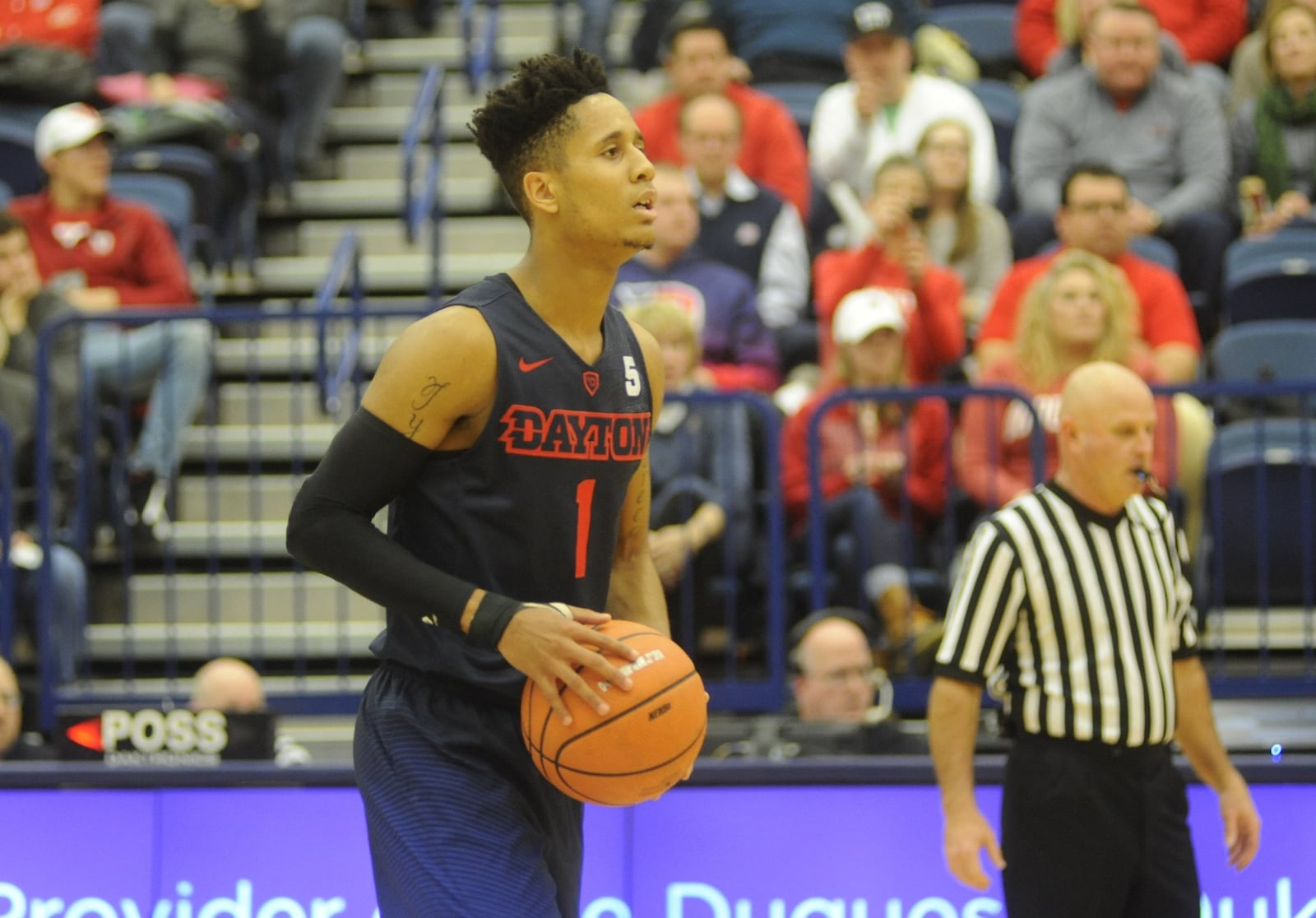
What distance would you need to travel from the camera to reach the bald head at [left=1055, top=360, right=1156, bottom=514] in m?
5.37

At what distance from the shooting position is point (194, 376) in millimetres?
8891

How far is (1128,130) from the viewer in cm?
1033

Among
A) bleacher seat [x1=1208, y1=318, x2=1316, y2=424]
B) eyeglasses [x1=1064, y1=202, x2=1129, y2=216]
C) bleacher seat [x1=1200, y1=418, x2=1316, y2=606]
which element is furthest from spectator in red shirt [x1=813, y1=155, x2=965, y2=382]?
bleacher seat [x1=1200, y1=418, x2=1316, y2=606]

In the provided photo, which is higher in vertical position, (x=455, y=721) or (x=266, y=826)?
(x=455, y=721)

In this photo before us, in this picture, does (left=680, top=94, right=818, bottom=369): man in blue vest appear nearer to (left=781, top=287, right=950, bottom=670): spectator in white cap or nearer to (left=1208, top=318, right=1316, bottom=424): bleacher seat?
(left=781, top=287, right=950, bottom=670): spectator in white cap

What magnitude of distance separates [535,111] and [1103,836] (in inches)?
99.3

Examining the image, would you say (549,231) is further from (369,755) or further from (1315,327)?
(1315,327)

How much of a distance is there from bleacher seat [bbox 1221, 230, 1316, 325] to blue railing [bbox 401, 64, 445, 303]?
3.93m

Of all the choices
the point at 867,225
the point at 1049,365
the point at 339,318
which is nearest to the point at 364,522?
the point at 339,318

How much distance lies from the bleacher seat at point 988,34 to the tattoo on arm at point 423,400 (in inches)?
353

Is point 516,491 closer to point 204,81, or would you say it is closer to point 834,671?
point 834,671

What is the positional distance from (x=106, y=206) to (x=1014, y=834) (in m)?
6.36

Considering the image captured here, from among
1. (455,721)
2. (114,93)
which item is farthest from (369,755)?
(114,93)

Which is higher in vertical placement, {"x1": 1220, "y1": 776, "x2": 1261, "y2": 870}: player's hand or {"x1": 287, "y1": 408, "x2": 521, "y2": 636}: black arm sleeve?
{"x1": 287, "y1": 408, "x2": 521, "y2": 636}: black arm sleeve
